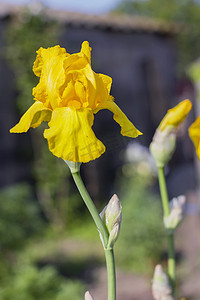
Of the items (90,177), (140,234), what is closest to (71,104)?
(140,234)

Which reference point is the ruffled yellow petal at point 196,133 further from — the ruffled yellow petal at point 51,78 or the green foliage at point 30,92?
the green foliage at point 30,92

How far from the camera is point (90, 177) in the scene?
6.05 metres

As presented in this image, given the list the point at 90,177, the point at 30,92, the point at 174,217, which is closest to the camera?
the point at 174,217

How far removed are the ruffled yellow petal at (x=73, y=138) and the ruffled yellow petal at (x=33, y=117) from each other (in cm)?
4

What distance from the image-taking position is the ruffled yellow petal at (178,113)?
71 cm

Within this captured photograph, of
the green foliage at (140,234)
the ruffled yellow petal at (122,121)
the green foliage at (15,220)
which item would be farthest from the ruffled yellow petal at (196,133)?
the green foliage at (140,234)

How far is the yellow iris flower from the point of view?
1.96ft

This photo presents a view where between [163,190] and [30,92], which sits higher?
[30,92]

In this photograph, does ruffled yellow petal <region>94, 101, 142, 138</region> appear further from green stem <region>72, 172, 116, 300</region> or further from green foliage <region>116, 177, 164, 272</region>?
green foliage <region>116, 177, 164, 272</region>

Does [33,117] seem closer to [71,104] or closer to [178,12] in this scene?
[71,104]

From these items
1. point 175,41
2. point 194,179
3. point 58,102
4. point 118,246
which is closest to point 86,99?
point 58,102

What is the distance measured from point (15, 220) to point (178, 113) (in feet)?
9.90

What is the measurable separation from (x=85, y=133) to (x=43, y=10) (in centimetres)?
467

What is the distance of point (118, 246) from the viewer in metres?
4.10
